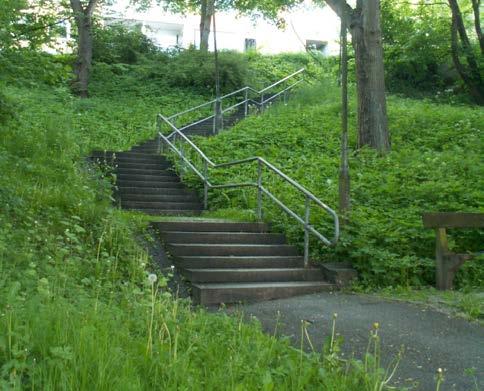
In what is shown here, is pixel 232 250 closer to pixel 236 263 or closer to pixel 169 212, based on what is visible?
pixel 236 263

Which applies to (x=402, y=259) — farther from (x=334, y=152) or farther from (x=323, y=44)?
(x=323, y=44)

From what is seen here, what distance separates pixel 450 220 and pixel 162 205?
18.2ft

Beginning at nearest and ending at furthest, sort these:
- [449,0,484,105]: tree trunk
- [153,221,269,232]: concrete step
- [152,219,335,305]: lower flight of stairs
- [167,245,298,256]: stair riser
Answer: [152,219,335,305]: lower flight of stairs, [167,245,298,256]: stair riser, [153,221,269,232]: concrete step, [449,0,484,105]: tree trunk

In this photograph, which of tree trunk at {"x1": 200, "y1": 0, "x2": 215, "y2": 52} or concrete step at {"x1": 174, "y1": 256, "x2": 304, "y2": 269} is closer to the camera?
concrete step at {"x1": 174, "y1": 256, "x2": 304, "y2": 269}

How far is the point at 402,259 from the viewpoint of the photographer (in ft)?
28.4

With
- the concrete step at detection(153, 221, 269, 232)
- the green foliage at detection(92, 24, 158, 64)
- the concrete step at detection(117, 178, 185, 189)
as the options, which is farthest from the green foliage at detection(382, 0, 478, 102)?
the concrete step at detection(153, 221, 269, 232)

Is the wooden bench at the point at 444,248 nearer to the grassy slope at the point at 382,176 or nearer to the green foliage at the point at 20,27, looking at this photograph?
the grassy slope at the point at 382,176

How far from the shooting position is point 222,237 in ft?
31.6

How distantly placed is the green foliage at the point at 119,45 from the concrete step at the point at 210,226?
2086cm

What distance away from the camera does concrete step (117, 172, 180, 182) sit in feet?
43.6

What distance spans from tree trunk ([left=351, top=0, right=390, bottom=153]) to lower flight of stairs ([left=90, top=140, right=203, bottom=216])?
470 cm

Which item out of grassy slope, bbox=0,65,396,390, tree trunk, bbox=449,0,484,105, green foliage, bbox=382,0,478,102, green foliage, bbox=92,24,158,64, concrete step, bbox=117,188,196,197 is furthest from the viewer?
green foliage, bbox=92,24,158,64

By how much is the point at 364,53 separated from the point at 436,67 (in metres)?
12.7

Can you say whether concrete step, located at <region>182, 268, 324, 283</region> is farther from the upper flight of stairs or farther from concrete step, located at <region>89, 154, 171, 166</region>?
concrete step, located at <region>89, 154, 171, 166</region>
